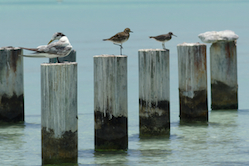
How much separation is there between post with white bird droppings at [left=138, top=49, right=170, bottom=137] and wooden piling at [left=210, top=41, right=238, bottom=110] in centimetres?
296

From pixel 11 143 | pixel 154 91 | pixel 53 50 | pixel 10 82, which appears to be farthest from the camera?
pixel 10 82

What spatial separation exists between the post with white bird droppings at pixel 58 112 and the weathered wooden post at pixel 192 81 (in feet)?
12.5

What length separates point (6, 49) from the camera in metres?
11.5

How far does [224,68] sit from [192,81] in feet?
5.69

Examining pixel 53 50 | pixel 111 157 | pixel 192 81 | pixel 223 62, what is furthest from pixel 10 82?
pixel 223 62

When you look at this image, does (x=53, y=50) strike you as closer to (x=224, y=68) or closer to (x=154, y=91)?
(x=154, y=91)

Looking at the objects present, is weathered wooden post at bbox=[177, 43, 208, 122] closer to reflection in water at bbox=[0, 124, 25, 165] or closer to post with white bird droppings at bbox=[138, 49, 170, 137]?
post with white bird droppings at bbox=[138, 49, 170, 137]

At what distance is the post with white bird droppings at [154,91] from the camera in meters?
9.94

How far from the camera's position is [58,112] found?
7895 mm

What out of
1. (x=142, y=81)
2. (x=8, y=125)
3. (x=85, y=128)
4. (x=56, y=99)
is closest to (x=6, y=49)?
(x=8, y=125)

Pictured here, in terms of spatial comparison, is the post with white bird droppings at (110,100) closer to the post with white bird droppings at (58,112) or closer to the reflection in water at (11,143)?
the post with white bird droppings at (58,112)

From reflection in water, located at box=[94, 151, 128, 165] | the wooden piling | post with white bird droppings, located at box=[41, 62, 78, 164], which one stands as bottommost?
reflection in water, located at box=[94, 151, 128, 165]

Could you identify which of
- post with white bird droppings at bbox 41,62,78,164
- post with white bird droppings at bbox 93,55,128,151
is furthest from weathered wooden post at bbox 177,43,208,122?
post with white bird droppings at bbox 41,62,78,164

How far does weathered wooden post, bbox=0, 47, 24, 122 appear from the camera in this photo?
37.9 ft
